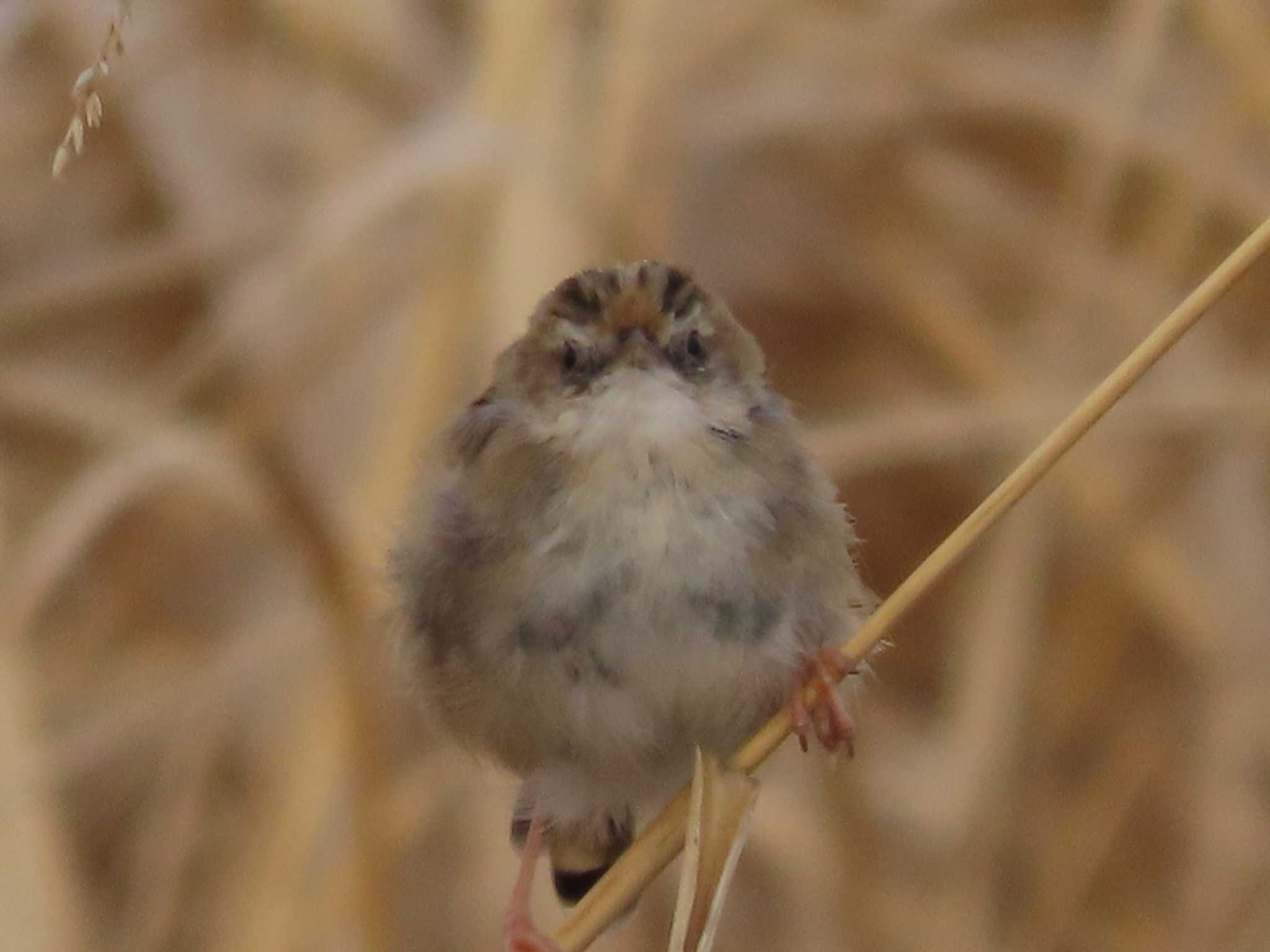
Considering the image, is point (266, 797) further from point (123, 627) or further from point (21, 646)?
point (123, 627)

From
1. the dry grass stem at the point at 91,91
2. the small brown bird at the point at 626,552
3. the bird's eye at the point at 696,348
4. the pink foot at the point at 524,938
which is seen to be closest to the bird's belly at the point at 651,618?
the small brown bird at the point at 626,552

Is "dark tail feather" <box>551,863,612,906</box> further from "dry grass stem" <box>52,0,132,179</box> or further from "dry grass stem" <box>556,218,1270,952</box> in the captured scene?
"dry grass stem" <box>52,0,132,179</box>

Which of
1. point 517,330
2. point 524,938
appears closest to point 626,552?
point 524,938

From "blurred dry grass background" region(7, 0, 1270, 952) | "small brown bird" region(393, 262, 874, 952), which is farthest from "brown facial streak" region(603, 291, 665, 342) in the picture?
"blurred dry grass background" region(7, 0, 1270, 952)

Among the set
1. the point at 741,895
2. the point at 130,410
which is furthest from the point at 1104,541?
the point at 130,410

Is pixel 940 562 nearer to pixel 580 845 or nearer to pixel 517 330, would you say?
pixel 580 845

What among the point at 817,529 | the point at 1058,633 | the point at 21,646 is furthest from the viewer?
the point at 1058,633
